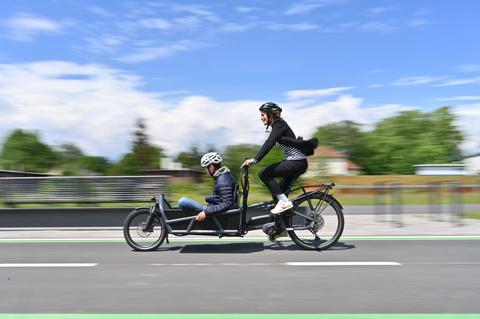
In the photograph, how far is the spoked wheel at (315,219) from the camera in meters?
8.26

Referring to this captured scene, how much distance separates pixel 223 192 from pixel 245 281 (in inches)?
88.6

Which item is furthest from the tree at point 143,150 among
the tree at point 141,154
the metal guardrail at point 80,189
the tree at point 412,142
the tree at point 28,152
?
the metal guardrail at point 80,189

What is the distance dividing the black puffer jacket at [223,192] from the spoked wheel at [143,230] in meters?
0.88

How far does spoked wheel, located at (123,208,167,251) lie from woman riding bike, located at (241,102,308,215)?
1759 millimetres

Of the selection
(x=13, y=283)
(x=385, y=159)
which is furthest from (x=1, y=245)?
(x=385, y=159)

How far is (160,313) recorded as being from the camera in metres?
4.98

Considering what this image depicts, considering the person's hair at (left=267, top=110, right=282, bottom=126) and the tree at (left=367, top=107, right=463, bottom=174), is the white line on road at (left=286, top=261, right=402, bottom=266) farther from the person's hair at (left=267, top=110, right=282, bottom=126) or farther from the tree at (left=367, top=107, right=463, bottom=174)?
the tree at (left=367, top=107, right=463, bottom=174)

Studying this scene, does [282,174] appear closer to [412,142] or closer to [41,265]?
[41,265]

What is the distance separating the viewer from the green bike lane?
5.06 meters

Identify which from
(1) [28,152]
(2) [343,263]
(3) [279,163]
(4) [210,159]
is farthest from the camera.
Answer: (1) [28,152]

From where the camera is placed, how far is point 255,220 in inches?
325

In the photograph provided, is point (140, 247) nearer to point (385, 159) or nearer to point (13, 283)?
point (13, 283)

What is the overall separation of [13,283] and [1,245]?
349 centimetres

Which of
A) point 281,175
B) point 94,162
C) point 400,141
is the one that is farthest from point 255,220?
point 94,162
